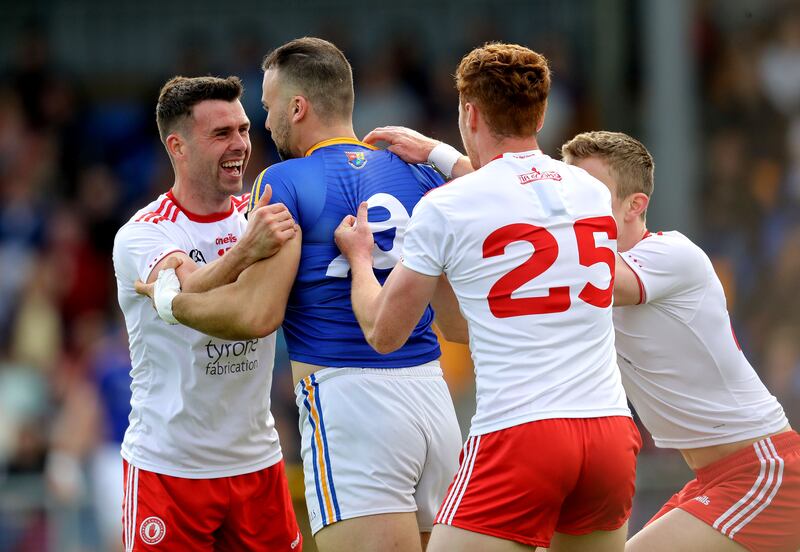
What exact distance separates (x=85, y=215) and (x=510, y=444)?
10134 mm

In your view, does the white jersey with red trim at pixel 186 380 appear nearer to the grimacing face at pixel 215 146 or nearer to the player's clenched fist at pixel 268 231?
the grimacing face at pixel 215 146

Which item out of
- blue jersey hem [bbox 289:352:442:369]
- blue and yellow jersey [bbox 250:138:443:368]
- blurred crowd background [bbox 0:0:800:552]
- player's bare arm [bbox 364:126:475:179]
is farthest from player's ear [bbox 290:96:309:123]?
blurred crowd background [bbox 0:0:800:552]

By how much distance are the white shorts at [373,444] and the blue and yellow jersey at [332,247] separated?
0.09 metres

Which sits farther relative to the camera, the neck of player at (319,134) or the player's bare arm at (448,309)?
the player's bare arm at (448,309)

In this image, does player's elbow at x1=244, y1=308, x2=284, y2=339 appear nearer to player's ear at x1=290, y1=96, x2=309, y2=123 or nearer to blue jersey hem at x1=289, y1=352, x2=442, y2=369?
Answer: blue jersey hem at x1=289, y1=352, x2=442, y2=369

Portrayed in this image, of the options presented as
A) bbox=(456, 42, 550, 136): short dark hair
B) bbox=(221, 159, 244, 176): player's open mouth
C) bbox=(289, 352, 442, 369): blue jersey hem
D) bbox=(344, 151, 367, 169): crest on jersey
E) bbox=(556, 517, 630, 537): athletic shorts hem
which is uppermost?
bbox=(456, 42, 550, 136): short dark hair

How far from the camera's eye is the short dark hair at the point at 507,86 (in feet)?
14.4

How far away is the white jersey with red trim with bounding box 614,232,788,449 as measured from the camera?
506 centimetres

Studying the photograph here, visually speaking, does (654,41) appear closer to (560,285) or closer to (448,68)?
(448,68)

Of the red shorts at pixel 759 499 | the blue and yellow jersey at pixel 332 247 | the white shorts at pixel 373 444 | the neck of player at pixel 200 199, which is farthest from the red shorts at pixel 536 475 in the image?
the neck of player at pixel 200 199

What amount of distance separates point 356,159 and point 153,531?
182 cm

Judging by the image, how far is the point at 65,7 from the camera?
15.3m

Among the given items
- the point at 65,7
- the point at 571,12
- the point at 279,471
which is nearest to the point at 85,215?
the point at 65,7

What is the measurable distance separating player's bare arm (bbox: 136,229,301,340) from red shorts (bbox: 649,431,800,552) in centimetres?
196
